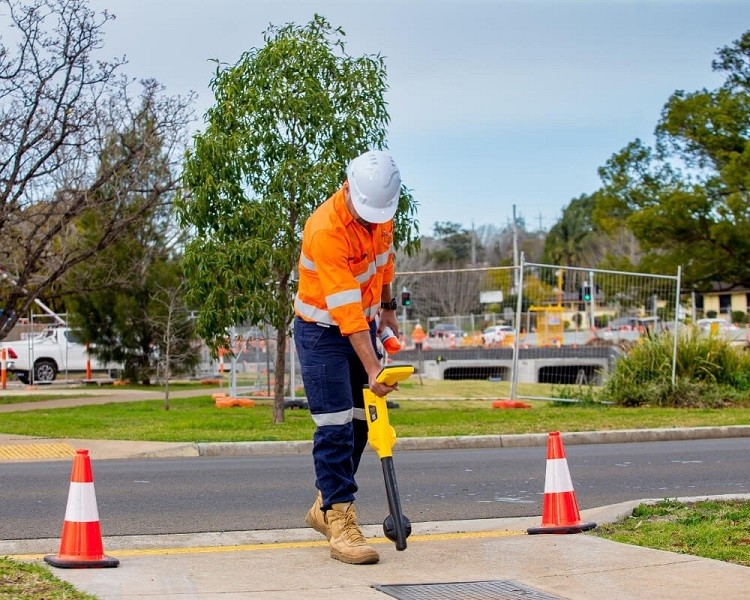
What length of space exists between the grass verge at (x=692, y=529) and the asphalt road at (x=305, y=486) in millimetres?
1031

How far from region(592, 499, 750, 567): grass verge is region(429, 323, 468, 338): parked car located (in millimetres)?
16423

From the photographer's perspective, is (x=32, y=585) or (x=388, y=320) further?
(x=388, y=320)

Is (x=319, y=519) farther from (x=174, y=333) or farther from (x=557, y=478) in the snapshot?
(x=174, y=333)

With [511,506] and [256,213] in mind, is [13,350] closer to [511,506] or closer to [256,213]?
[256,213]

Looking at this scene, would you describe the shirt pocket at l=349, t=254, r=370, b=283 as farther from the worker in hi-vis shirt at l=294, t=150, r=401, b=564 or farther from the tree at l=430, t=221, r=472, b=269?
the tree at l=430, t=221, r=472, b=269

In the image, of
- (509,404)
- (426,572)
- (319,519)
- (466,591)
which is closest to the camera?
(466,591)

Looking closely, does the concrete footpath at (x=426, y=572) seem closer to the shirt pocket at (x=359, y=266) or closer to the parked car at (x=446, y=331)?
the shirt pocket at (x=359, y=266)

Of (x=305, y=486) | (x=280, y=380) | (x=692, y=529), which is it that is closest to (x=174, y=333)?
(x=280, y=380)

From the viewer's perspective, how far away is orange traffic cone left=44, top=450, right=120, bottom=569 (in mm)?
5703

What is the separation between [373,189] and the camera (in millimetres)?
5887

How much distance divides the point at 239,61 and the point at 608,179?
2681cm

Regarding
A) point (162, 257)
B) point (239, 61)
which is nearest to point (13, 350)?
point (162, 257)

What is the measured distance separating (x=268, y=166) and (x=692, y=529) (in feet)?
32.9

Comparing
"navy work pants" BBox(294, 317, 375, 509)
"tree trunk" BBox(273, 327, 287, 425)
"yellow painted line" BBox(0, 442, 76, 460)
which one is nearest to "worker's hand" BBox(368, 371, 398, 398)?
"navy work pants" BBox(294, 317, 375, 509)
